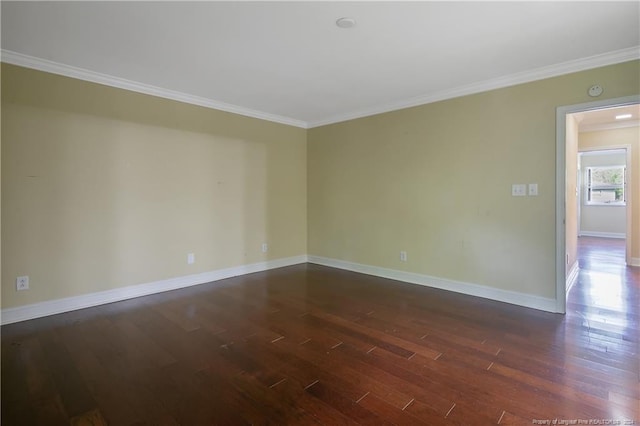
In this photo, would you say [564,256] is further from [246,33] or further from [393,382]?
[246,33]

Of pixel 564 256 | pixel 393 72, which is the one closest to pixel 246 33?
pixel 393 72

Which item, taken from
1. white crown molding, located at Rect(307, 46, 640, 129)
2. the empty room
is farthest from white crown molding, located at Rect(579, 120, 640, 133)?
white crown molding, located at Rect(307, 46, 640, 129)

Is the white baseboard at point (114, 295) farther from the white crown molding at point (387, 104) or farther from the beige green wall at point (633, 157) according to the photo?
the beige green wall at point (633, 157)

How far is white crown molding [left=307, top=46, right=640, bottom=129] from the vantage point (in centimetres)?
278

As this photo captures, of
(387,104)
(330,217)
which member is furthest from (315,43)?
(330,217)

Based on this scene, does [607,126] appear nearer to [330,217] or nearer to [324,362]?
[330,217]

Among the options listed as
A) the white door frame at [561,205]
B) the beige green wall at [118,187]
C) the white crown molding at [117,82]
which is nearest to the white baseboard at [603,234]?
the white door frame at [561,205]

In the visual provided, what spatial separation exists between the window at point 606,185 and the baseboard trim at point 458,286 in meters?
7.46

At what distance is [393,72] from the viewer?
324 cm

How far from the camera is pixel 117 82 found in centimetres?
340

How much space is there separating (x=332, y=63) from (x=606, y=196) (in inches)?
369

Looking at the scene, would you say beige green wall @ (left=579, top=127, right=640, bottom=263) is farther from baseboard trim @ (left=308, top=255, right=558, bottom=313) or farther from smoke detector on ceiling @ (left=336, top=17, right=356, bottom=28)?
smoke detector on ceiling @ (left=336, top=17, right=356, bottom=28)

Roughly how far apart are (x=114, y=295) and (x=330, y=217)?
3150 mm

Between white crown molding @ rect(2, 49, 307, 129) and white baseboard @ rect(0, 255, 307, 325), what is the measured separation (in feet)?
7.37
